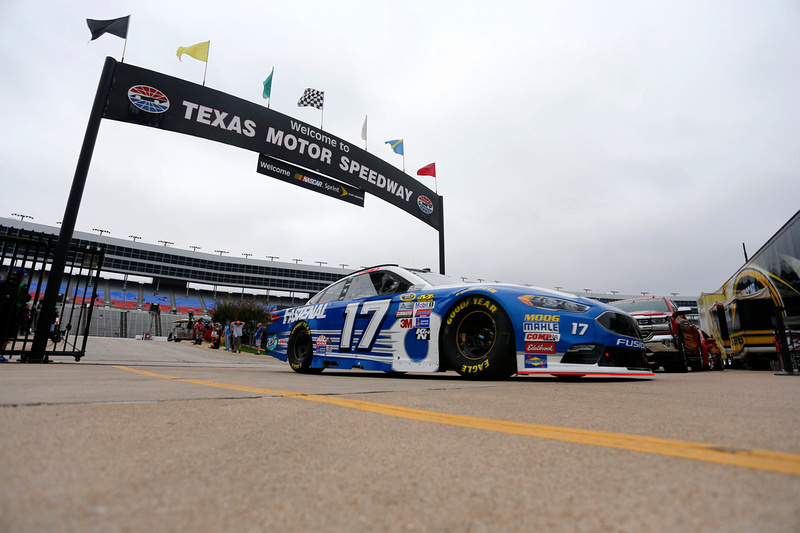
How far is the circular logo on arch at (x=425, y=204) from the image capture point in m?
15.3

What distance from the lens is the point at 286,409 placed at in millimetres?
1896

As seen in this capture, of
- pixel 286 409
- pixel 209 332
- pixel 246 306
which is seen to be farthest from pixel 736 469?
pixel 246 306

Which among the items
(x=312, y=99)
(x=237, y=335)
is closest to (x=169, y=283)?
(x=237, y=335)

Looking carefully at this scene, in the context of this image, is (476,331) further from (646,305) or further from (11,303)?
(11,303)

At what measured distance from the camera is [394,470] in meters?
0.98

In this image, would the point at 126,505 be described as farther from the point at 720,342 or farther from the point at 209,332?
the point at 209,332

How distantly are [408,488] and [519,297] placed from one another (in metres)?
3.46

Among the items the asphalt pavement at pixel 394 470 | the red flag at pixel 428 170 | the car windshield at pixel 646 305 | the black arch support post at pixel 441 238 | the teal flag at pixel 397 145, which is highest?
the teal flag at pixel 397 145

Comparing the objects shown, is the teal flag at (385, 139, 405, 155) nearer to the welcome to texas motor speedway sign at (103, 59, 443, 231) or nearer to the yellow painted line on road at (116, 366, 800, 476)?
the welcome to texas motor speedway sign at (103, 59, 443, 231)

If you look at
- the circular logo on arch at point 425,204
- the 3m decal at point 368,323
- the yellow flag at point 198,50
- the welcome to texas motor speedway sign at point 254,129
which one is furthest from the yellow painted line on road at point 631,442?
the circular logo on arch at point 425,204

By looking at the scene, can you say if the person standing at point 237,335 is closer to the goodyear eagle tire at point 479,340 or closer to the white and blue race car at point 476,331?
the white and blue race car at point 476,331

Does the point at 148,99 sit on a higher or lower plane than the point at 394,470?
higher

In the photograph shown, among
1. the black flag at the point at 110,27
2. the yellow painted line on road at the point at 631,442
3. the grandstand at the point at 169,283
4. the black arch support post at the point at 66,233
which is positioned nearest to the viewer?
the yellow painted line on road at the point at 631,442

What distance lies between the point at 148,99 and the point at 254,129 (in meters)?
2.64
